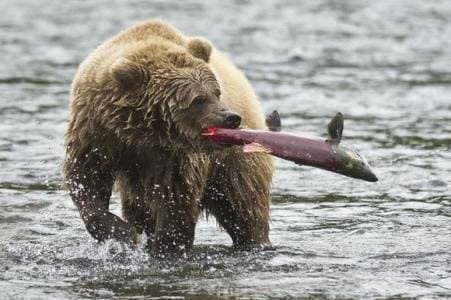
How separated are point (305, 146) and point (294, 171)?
440 cm

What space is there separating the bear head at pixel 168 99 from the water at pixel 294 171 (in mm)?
877

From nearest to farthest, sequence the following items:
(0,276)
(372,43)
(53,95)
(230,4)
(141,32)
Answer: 1. (0,276)
2. (141,32)
3. (53,95)
4. (372,43)
5. (230,4)

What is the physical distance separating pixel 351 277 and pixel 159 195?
139 cm

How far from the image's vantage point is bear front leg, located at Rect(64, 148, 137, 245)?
25.0 ft

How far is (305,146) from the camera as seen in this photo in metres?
7.03

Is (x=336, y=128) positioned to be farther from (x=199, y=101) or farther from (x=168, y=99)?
(x=168, y=99)

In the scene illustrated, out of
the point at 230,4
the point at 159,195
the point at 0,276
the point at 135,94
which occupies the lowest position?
the point at 0,276

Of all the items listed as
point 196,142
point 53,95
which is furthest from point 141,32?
point 53,95

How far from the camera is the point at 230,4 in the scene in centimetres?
2569

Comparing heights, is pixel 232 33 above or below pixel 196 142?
above

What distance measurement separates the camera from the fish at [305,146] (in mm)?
6852

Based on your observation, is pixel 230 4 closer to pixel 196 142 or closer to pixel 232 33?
pixel 232 33

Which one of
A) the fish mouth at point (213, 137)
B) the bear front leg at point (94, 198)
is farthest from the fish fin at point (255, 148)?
the bear front leg at point (94, 198)

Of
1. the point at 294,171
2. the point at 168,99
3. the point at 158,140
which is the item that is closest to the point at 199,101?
the point at 168,99
